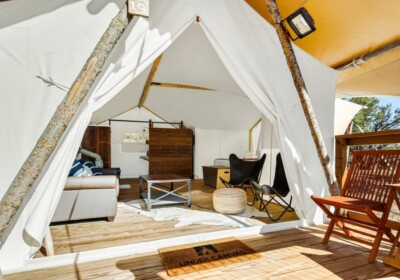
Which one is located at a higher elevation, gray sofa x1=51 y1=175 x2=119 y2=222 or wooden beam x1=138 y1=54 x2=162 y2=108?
wooden beam x1=138 y1=54 x2=162 y2=108

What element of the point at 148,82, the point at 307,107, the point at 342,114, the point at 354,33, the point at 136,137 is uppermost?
the point at 354,33

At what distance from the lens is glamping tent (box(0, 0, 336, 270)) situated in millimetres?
1751

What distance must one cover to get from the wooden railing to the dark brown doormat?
73.2 inches

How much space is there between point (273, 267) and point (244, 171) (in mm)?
2337

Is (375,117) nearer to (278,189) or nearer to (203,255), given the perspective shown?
(278,189)

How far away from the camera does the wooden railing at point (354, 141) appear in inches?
101

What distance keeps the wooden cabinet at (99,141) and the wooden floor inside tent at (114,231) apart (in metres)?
3.67

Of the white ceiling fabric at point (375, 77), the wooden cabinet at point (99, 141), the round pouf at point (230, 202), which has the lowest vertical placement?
the round pouf at point (230, 202)

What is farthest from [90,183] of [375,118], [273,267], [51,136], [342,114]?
[375,118]

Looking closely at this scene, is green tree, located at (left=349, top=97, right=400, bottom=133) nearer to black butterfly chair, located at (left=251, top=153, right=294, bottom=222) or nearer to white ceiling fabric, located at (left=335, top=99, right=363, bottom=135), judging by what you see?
white ceiling fabric, located at (left=335, top=99, right=363, bottom=135)

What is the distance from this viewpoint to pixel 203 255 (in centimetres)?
199

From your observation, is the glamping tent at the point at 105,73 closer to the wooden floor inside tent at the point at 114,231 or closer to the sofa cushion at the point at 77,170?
the wooden floor inside tent at the point at 114,231

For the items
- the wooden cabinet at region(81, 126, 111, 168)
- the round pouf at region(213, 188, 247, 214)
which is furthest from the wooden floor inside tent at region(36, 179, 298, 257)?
the wooden cabinet at region(81, 126, 111, 168)

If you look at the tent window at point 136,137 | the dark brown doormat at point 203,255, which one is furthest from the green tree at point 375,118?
the dark brown doormat at point 203,255
